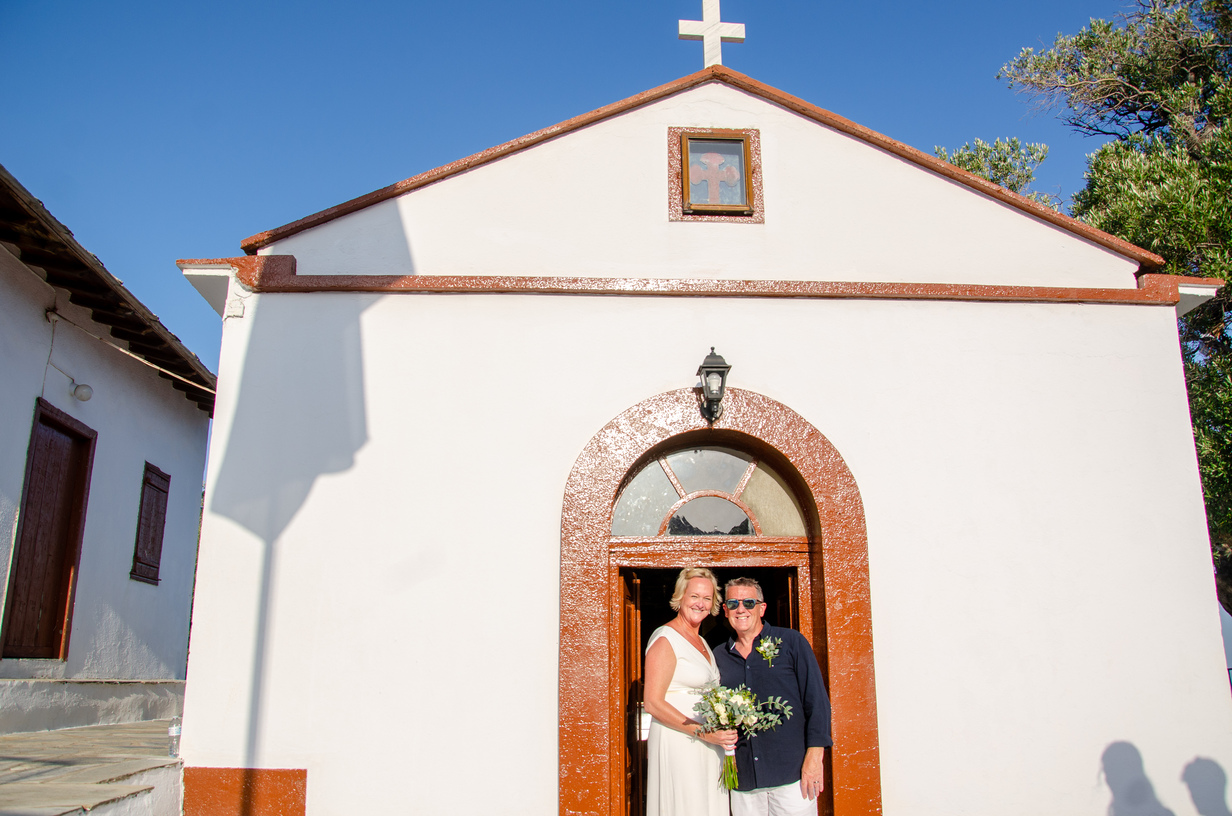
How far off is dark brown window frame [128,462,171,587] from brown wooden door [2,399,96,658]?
1.23 m

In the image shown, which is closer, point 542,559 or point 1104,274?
point 542,559

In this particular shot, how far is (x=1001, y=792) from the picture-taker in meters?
4.90

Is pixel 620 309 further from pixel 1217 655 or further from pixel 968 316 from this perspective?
pixel 1217 655

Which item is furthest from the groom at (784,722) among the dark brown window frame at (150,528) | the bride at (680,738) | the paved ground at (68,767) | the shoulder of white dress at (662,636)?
the dark brown window frame at (150,528)

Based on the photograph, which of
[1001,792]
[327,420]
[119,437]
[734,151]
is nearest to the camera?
[1001,792]

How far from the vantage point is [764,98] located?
601 centimetres

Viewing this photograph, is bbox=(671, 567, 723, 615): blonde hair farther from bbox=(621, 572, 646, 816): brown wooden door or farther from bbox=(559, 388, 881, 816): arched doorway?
bbox=(621, 572, 646, 816): brown wooden door

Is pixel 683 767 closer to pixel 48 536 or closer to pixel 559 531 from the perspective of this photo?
pixel 559 531

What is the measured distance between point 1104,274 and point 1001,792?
329 centimetres

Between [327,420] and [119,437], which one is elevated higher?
[119,437]

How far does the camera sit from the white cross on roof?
612cm

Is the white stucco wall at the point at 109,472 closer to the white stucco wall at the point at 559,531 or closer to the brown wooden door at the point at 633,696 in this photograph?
the white stucco wall at the point at 559,531

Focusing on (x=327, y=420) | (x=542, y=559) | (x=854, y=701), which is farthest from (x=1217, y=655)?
(x=327, y=420)

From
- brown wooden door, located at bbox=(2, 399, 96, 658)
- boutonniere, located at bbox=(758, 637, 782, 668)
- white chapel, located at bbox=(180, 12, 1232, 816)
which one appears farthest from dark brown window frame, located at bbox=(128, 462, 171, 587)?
boutonniere, located at bbox=(758, 637, 782, 668)
